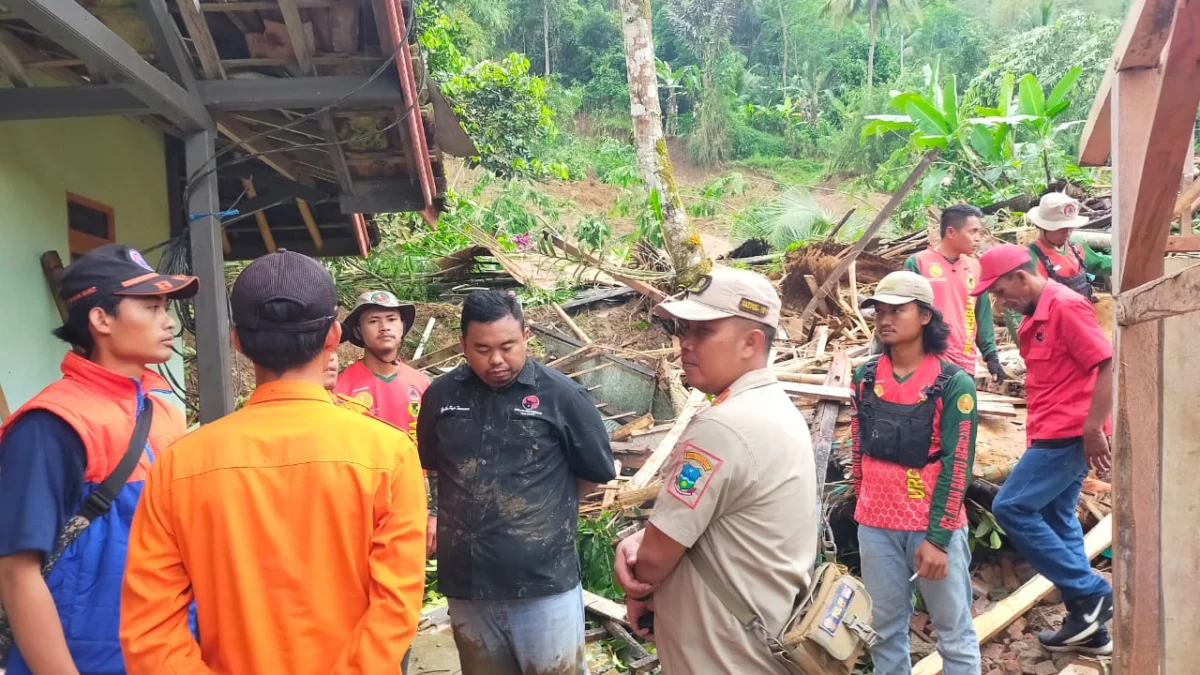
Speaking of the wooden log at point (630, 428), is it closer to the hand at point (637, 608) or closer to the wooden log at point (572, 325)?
the wooden log at point (572, 325)

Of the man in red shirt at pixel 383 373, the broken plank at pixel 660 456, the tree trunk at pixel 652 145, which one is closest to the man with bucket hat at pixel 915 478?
the man in red shirt at pixel 383 373

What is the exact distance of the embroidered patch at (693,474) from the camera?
214cm

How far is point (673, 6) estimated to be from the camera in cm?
3953

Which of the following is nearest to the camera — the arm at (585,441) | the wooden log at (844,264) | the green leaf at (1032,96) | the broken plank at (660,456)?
the arm at (585,441)

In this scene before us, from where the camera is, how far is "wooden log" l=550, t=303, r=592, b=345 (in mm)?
10462

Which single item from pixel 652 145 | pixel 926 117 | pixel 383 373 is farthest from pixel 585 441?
pixel 926 117

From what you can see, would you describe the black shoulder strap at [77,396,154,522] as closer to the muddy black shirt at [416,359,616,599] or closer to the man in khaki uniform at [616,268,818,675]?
the muddy black shirt at [416,359,616,599]

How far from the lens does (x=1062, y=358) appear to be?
156 inches

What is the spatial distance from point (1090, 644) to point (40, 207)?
6424 mm

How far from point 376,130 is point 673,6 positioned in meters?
38.6

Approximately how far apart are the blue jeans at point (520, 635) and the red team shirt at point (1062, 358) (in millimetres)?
2625

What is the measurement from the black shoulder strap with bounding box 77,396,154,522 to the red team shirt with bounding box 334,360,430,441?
1578 millimetres

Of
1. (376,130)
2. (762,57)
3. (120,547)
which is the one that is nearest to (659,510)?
(120,547)

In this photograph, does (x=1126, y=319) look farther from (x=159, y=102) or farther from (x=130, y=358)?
(x=159, y=102)
